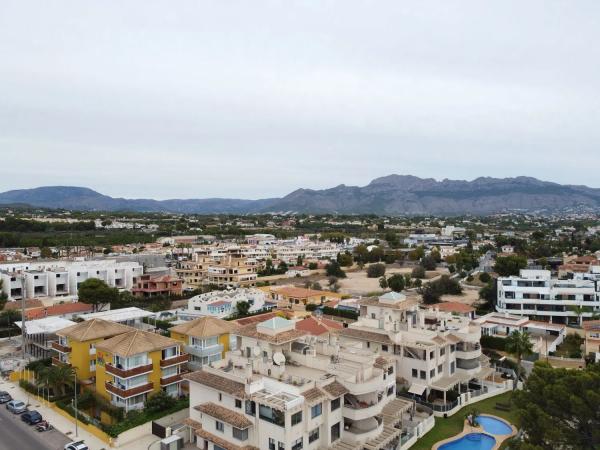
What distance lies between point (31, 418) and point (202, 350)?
34.8ft

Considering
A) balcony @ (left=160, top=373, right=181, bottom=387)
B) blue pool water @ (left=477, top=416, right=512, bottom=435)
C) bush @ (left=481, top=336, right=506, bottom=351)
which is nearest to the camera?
blue pool water @ (left=477, top=416, right=512, bottom=435)

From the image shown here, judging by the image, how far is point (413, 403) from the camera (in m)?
29.4

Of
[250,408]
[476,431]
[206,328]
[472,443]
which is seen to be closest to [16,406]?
[206,328]

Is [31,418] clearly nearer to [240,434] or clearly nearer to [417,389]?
[240,434]

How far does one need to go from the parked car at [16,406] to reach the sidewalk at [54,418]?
2.35ft

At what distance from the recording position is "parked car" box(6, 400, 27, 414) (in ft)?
96.2

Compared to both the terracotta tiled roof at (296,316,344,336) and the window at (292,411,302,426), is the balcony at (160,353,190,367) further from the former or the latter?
the window at (292,411,302,426)

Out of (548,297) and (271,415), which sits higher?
(271,415)

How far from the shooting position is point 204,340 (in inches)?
1326

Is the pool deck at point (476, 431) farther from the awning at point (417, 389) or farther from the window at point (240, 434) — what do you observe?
the window at point (240, 434)

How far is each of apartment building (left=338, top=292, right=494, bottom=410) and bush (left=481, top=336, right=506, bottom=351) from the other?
5071 mm

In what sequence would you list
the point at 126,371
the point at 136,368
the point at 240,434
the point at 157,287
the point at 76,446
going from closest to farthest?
the point at 240,434 → the point at 76,446 → the point at 126,371 → the point at 136,368 → the point at 157,287

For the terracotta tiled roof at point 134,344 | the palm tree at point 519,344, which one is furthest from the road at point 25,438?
the palm tree at point 519,344

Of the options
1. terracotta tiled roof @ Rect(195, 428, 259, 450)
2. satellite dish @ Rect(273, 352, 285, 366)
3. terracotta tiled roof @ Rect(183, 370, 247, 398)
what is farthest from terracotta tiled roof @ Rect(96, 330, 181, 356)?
satellite dish @ Rect(273, 352, 285, 366)
